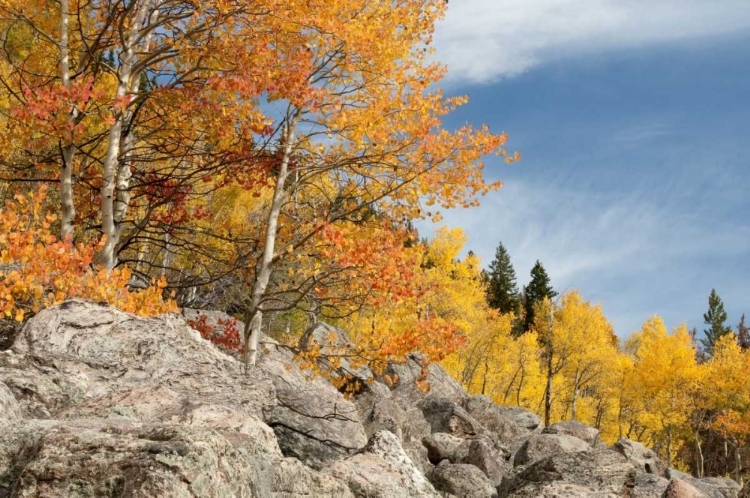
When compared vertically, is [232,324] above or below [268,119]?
below

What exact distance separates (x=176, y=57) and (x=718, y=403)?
38637 mm

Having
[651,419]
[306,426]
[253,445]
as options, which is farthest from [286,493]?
[651,419]

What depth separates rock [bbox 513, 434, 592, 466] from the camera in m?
15.0

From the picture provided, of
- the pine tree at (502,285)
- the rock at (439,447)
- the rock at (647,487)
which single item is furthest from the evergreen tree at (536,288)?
the rock at (647,487)

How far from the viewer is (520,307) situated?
73.2 meters

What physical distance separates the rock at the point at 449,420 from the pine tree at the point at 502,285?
4952 cm

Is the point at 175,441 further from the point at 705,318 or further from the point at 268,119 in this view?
the point at 705,318

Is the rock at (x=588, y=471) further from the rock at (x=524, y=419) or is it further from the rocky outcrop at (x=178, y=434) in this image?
the rock at (x=524, y=419)

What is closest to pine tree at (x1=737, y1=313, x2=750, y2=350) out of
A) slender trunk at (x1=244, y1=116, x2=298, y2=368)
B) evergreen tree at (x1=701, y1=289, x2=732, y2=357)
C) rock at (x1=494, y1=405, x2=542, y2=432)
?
evergreen tree at (x1=701, y1=289, x2=732, y2=357)

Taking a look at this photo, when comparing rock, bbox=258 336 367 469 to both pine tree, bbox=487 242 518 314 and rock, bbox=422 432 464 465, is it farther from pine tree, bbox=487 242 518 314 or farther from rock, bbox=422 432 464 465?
pine tree, bbox=487 242 518 314

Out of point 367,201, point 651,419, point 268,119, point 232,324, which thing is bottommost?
point 651,419

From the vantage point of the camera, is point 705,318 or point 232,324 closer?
point 232,324

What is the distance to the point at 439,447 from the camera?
55.7 feet

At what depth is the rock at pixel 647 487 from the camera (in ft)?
25.9
